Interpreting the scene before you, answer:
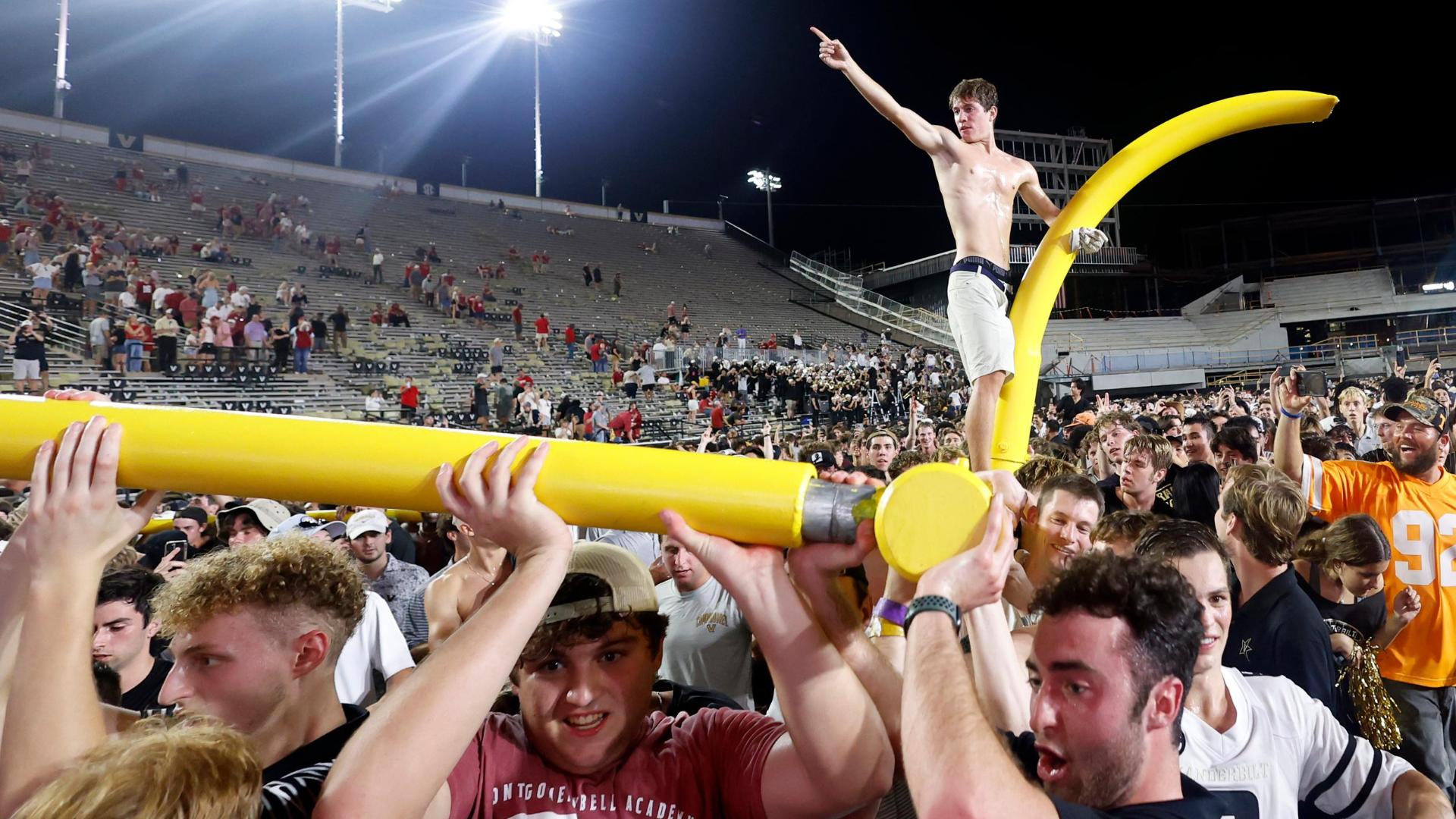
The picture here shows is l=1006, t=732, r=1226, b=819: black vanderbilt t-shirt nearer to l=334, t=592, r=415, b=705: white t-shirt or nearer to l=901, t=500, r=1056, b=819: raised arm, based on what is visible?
l=901, t=500, r=1056, b=819: raised arm

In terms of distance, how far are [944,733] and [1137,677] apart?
0.44m

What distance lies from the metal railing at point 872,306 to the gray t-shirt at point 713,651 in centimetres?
2960

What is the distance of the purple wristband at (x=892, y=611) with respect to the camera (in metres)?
1.54

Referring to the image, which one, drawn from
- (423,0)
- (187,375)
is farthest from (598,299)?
(423,0)

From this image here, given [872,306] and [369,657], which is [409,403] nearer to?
[369,657]

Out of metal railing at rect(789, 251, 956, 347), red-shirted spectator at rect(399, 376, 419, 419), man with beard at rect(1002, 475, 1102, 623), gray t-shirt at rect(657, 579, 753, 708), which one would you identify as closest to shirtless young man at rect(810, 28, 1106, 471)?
man with beard at rect(1002, 475, 1102, 623)

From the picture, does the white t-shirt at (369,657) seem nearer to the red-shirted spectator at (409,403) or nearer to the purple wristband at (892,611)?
the purple wristband at (892,611)

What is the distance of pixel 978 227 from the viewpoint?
Result: 4621mm

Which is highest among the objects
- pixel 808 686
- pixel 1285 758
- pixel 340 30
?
pixel 340 30

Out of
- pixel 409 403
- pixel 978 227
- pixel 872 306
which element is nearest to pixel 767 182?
pixel 872 306

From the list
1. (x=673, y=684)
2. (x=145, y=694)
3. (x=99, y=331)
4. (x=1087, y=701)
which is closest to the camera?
(x=1087, y=701)

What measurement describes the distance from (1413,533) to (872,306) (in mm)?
32525

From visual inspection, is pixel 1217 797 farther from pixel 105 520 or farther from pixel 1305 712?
pixel 105 520

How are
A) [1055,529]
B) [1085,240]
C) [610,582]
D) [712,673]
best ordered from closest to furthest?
[610,582], [1055,529], [712,673], [1085,240]
